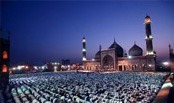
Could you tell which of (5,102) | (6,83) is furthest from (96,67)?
(5,102)

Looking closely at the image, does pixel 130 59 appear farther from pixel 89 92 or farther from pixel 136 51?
pixel 89 92

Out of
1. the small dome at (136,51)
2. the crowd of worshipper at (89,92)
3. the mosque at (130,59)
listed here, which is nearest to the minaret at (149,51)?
the mosque at (130,59)

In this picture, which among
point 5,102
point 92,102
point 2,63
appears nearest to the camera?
point 92,102

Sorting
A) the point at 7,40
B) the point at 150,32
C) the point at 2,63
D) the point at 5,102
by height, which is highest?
the point at 150,32

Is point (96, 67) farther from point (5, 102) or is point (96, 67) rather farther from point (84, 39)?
point (5, 102)

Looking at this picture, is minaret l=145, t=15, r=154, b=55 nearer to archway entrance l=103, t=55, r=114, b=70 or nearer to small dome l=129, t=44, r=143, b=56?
small dome l=129, t=44, r=143, b=56

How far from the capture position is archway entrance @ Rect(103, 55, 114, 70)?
58094 millimetres

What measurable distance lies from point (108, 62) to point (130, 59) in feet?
32.4

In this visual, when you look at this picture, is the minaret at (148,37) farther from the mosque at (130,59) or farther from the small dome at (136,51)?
the small dome at (136,51)

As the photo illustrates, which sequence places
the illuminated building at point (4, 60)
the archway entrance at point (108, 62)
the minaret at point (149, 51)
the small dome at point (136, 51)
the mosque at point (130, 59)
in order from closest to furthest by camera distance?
the illuminated building at point (4, 60) → the minaret at point (149, 51) → the mosque at point (130, 59) → the small dome at point (136, 51) → the archway entrance at point (108, 62)

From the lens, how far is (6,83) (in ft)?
84.8

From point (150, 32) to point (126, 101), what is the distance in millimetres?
42251

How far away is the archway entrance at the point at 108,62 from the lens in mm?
58094

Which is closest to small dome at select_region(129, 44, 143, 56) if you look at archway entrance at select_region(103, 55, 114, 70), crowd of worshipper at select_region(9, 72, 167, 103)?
archway entrance at select_region(103, 55, 114, 70)
